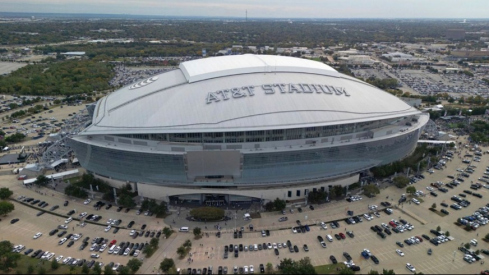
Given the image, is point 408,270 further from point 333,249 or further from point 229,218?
point 229,218

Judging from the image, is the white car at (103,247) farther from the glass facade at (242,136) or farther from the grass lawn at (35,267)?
the glass facade at (242,136)

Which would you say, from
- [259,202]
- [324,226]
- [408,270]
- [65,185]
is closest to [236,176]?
[259,202]

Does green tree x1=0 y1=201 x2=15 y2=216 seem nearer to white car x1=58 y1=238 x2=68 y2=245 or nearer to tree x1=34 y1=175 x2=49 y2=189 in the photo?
tree x1=34 y1=175 x2=49 y2=189

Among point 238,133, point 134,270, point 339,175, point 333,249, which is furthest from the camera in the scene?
point 339,175

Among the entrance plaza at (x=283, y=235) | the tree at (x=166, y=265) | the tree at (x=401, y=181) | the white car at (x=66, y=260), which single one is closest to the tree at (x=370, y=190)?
the entrance plaza at (x=283, y=235)

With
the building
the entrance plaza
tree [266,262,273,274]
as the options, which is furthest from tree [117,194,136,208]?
tree [266,262,273,274]

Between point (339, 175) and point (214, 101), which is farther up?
point (214, 101)
